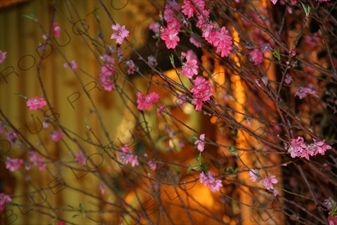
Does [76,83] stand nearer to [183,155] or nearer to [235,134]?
[183,155]

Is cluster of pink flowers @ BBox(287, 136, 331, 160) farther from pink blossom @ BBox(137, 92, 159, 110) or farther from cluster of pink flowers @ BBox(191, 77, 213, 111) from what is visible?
pink blossom @ BBox(137, 92, 159, 110)

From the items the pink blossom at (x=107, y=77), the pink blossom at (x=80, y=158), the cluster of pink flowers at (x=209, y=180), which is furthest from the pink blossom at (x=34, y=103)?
the cluster of pink flowers at (x=209, y=180)

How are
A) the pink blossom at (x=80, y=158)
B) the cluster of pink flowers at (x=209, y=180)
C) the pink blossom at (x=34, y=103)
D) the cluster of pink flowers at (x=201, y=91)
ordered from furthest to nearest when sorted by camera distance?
the pink blossom at (x=80, y=158) → the pink blossom at (x=34, y=103) → the cluster of pink flowers at (x=209, y=180) → the cluster of pink flowers at (x=201, y=91)

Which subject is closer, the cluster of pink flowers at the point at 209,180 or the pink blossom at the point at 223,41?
the pink blossom at the point at 223,41

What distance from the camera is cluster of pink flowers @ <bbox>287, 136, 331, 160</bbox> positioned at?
121 centimetres

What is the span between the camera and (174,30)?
4.09 ft

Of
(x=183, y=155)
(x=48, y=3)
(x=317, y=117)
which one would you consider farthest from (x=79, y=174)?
(x=317, y=117)

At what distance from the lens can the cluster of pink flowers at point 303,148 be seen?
1.21 meters

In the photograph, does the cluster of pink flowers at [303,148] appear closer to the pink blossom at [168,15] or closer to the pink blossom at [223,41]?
the pink blossom at [223,41]

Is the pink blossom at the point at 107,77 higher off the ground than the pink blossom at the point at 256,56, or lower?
higher

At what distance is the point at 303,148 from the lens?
1211mm

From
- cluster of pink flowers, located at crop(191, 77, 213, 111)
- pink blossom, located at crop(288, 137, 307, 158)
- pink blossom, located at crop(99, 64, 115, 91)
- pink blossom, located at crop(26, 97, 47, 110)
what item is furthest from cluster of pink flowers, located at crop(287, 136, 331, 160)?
pink blossom, located at crop(26, 97, 47, 110)

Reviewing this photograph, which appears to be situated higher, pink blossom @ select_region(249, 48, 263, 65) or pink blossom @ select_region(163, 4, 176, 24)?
pink blossom @ select_region(163, 4, 176, 24)

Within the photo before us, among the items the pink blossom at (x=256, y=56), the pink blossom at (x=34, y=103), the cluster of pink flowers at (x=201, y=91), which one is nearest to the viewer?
the cluster of pink flowers at (x=201, y=91)
